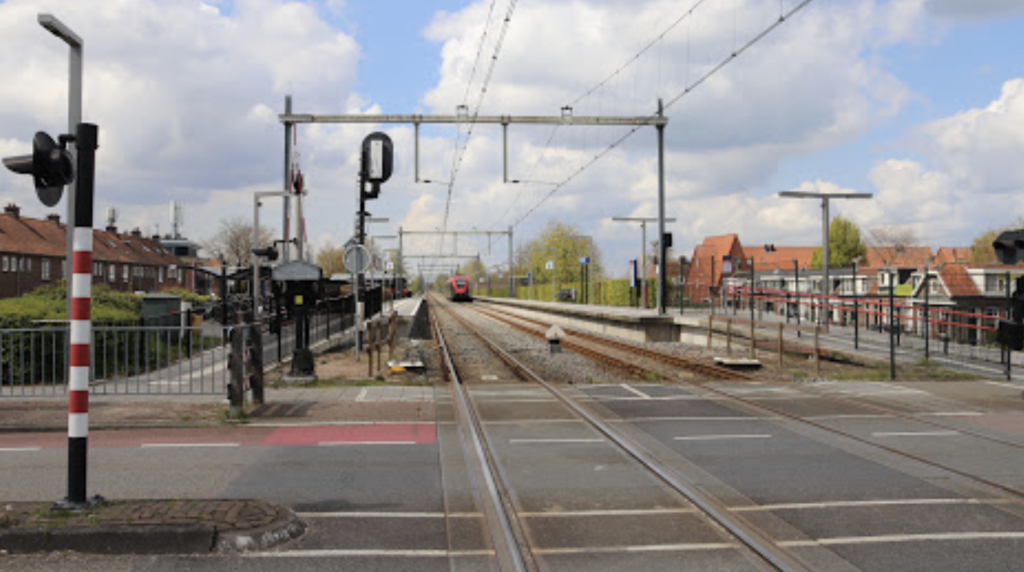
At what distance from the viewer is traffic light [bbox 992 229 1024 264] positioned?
12359 millimetres

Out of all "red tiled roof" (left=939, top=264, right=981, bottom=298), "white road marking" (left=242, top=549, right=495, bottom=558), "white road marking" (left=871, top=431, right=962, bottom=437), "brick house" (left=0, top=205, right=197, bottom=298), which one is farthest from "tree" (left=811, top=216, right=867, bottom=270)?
"white road marking" (left=242, top=549, right=495, bottom=558)

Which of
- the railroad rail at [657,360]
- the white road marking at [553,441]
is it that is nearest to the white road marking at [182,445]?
the white road marking at [553,441]

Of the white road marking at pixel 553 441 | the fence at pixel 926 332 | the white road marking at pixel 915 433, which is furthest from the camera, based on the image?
the fence at pixel 926 332

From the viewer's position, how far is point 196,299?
3803 cm

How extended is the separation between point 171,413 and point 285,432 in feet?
6.79

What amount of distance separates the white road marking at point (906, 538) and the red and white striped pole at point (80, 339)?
16.7 ft

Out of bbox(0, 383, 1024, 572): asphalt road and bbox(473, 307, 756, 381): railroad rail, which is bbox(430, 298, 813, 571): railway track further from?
bbox(473, 307, 756, 381): railroad rail

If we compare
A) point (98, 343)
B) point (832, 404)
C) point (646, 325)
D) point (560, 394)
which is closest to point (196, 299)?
point (646, 325)

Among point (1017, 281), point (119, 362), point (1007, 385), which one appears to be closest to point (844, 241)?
point (1007, 385)

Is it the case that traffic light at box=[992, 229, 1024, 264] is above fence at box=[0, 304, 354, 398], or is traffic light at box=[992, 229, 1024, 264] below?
above

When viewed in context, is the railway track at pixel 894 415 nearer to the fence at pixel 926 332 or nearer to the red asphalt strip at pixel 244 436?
the fence at pixel 926 332

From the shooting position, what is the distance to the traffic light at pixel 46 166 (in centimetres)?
598

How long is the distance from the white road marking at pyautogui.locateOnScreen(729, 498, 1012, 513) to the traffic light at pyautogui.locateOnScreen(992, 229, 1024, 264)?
692 cm

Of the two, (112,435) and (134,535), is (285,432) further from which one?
(134,535)
